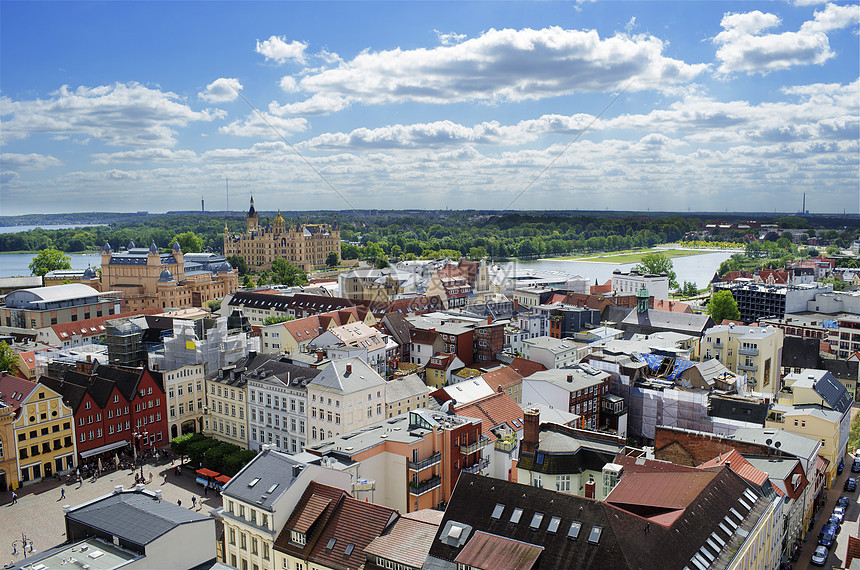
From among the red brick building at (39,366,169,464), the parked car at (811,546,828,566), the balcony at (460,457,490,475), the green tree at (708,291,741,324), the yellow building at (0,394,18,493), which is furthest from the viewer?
the green tree at (708,291,741,324)

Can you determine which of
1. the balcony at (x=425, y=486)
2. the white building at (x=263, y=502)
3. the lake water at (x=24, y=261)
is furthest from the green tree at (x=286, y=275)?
the white building at (x=263, y=502)

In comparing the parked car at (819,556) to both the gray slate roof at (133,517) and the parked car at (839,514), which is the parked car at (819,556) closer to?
the parked car at (839,514)

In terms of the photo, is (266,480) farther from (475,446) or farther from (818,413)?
(818,413)

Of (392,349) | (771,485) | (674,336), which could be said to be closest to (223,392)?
(392,349)

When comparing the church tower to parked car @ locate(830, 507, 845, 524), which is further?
the church tower

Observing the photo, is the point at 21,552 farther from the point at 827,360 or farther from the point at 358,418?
the point at 827,360

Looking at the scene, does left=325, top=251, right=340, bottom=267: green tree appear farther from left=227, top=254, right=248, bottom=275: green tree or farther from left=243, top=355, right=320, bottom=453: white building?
left=243, top=355, right=320, bottom=453: white building

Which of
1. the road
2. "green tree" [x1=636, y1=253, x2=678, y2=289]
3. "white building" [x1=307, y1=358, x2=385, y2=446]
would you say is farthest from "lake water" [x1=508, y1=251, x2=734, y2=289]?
the road

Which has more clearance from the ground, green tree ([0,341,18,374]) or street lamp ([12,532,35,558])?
green tree ([0,341,18,374])
